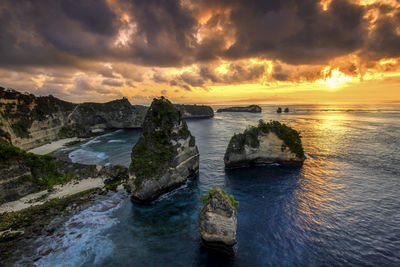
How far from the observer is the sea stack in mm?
30453

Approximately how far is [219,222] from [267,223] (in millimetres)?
10068

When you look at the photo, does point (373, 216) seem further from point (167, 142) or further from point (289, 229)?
point (167, 142)

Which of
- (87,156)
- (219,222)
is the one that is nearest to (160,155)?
(219,222)

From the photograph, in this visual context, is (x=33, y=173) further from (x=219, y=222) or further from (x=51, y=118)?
(x=51, y=118)

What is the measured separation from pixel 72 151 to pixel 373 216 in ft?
271

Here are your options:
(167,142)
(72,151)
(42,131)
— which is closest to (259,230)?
(167,142)

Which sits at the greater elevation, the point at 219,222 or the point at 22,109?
the point at 22,109

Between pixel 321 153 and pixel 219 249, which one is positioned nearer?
pixel 219 249

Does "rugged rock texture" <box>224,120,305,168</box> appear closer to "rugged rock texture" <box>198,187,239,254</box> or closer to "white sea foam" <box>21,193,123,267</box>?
"rugged rock texture" <box>198,187,239,254</box>

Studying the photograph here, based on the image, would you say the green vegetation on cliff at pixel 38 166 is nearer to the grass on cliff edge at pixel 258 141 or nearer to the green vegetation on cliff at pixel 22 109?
the green vegetation on cliff at pixel 22 109

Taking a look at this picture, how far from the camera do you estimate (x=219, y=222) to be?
1911 cm

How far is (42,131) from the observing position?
72.8 m

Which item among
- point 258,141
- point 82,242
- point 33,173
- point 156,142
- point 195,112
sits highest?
point 195,112

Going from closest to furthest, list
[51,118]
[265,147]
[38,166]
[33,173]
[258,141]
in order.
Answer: [33,173] → [38,166] → [258,141] → [265,147] → [51,118]
